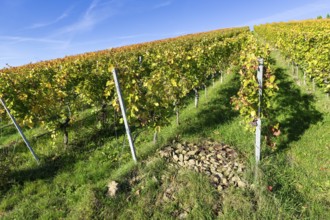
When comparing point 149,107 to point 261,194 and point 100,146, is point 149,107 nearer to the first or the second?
point 100,146

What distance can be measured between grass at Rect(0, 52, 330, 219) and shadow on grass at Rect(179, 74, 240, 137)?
3cm

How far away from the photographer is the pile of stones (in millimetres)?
5082

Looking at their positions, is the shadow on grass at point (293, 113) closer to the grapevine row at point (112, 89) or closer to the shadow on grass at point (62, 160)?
the grapevine row at point (112, 89)

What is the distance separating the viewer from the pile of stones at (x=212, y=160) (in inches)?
200

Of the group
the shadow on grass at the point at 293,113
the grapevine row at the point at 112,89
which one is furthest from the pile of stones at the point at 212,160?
the shadow on grass at the point at 293,113

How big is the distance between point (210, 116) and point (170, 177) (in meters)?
3.94

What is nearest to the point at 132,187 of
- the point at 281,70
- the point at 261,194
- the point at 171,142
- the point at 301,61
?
the point at 171,142

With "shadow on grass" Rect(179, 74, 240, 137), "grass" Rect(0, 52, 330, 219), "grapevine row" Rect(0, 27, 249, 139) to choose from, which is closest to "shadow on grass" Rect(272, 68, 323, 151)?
"grass" Rect(0, 52, 330, 219)

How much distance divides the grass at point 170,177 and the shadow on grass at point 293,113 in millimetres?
31

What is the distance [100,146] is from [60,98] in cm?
217

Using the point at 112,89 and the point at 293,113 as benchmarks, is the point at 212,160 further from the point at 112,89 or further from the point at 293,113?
the point at 112,89

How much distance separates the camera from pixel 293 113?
27.8 feet

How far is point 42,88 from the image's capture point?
A: 8148 millimetres

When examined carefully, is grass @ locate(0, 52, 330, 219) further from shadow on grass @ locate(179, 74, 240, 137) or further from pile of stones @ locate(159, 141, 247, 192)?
pile of stones @ locate(159, 141, 247, 192)
